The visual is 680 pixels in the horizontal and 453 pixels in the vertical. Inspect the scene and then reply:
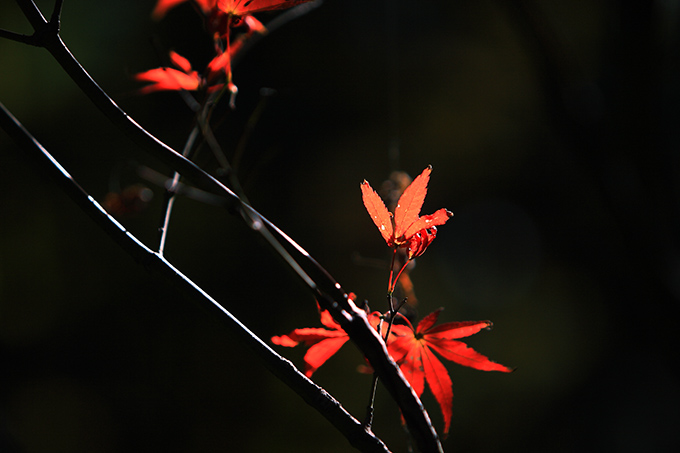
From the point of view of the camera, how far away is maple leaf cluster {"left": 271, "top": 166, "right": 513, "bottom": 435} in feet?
0.95

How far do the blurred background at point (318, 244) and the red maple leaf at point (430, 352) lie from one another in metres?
1.18

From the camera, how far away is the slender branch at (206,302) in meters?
0.24

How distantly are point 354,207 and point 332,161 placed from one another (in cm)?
21

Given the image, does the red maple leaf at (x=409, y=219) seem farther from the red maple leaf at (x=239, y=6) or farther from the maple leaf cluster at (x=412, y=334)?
the red maple leaf at (x=239, y=6)

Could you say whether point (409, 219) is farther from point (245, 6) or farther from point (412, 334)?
point (245, 6)

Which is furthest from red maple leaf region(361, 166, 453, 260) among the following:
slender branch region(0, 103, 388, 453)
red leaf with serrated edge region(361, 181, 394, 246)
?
slender branch region(0, 103, 388, 453)

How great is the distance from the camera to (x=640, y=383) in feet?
5.80

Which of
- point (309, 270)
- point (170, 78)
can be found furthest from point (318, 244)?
point (309, 270)

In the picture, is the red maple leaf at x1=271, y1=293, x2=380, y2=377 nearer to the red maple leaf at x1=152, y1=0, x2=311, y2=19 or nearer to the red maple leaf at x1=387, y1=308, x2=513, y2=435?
the red maple leaf at x1=387, y1=308, x2=513, y2=435

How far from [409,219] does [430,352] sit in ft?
0.39

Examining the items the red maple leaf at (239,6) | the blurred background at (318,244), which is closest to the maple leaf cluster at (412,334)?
the red maple leaf at (239,6)

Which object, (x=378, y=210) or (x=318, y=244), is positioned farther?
(x=318, y=244)

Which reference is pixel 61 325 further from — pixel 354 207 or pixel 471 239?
pixel 471 239

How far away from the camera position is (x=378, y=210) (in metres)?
0.30
